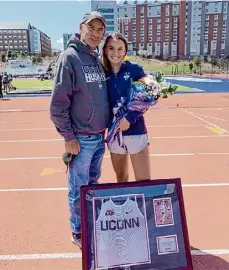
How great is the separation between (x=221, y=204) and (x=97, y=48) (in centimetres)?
233

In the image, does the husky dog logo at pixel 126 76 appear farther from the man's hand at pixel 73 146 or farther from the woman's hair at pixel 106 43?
the man's hand at pixel 73 146

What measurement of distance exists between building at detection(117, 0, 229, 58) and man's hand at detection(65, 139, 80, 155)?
276ft

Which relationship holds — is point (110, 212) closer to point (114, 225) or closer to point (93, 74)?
point (114, 225)

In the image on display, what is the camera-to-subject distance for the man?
2391 mm

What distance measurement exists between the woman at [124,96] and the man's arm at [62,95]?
407 millimetres

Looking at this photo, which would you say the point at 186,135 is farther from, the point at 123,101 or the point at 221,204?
the point at 123,101

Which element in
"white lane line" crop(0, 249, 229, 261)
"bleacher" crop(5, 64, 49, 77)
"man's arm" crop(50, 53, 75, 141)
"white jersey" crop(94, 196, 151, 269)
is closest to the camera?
"white jersey" crop(94, 196, 151, 269)

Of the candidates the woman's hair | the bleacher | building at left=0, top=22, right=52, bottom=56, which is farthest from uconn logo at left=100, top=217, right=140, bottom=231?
building at left=0, top=22, right=52, bottom=56

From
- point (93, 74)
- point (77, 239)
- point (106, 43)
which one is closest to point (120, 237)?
point (77, 239)

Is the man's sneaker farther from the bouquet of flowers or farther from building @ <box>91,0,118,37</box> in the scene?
building @ <box>91,0,118,37</box>

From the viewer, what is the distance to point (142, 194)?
225 cm

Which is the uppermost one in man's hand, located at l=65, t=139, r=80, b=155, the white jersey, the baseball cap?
the baseball cap

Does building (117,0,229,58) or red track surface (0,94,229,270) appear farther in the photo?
building (117,0,229,58)

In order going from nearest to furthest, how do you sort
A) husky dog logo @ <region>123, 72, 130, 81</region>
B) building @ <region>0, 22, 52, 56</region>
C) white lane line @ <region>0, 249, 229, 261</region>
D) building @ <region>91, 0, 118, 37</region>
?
husky dog logo @ <region>123, 72, 130, 81</region>
white lane line @ <region>0, 249, 229, 261</region>
building @ <region>91, 0, 118, 37</region>
building @ <region>0, 22, 52, 56</region>
